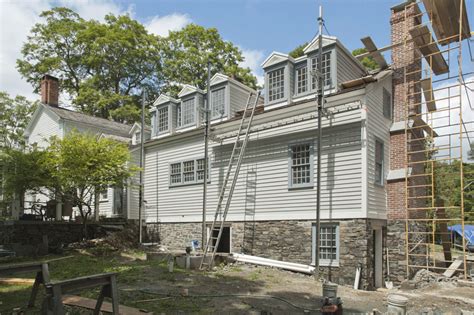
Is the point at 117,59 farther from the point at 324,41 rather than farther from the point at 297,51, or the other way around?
the point at 324,41

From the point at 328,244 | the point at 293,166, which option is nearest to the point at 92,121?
the point at 293,166

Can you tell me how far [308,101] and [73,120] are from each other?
16901 millimetres

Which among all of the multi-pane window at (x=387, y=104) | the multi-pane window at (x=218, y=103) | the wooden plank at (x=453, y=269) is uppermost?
the multi-pane window at (x=218, y=103)

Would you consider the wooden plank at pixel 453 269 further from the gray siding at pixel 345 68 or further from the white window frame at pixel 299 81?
the white window frame at pixel 299 81

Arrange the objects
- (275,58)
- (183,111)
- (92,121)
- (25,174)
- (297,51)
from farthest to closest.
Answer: (297,51), (92,121), (183,111), (25,174), (275,58)

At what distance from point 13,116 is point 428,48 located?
36893mm

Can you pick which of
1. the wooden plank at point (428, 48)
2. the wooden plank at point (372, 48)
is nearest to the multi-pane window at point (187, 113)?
the wooden plank at point (372, 48)

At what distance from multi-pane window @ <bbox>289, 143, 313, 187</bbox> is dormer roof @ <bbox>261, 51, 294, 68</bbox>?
3.65 m

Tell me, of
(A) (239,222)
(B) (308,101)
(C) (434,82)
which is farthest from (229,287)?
(C) (434,82)

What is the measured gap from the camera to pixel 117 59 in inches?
1441

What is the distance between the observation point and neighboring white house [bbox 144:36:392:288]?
13.3 m

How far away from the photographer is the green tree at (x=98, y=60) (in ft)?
116

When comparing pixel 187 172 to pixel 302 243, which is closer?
pixel 302 243

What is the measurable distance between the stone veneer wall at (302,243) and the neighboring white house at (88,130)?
5.52 meters
